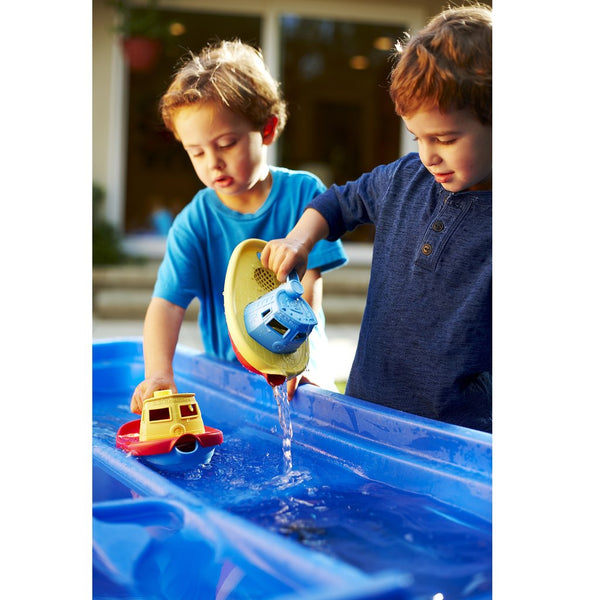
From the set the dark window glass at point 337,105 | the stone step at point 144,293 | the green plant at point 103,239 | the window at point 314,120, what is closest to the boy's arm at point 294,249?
the stone step at point 144,293

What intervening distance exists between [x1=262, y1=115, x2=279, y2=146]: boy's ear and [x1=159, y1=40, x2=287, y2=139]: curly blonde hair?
12mm

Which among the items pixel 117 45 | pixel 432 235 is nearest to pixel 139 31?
pixel 117 45

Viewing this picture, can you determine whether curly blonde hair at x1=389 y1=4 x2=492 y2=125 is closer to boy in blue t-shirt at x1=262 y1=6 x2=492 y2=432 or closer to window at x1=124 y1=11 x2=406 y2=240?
boy in blue t-shirt at x1=262 y1=6 x2=492 y2=432

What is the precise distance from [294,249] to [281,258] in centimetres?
4

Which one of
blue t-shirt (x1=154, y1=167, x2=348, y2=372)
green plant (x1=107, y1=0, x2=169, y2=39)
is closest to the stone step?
green plant (x1=107, y1=0, x2=169, y2=39)

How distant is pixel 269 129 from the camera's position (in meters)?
1.75

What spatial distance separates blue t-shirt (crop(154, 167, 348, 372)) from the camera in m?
1.69

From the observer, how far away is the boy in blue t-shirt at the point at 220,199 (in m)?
1.55

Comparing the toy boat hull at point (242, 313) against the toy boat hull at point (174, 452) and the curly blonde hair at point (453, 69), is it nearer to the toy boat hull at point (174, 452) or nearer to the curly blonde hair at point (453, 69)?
the toy boat hull at point (174, 452)

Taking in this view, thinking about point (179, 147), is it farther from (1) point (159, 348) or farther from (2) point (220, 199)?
(1) point (159, 348)
